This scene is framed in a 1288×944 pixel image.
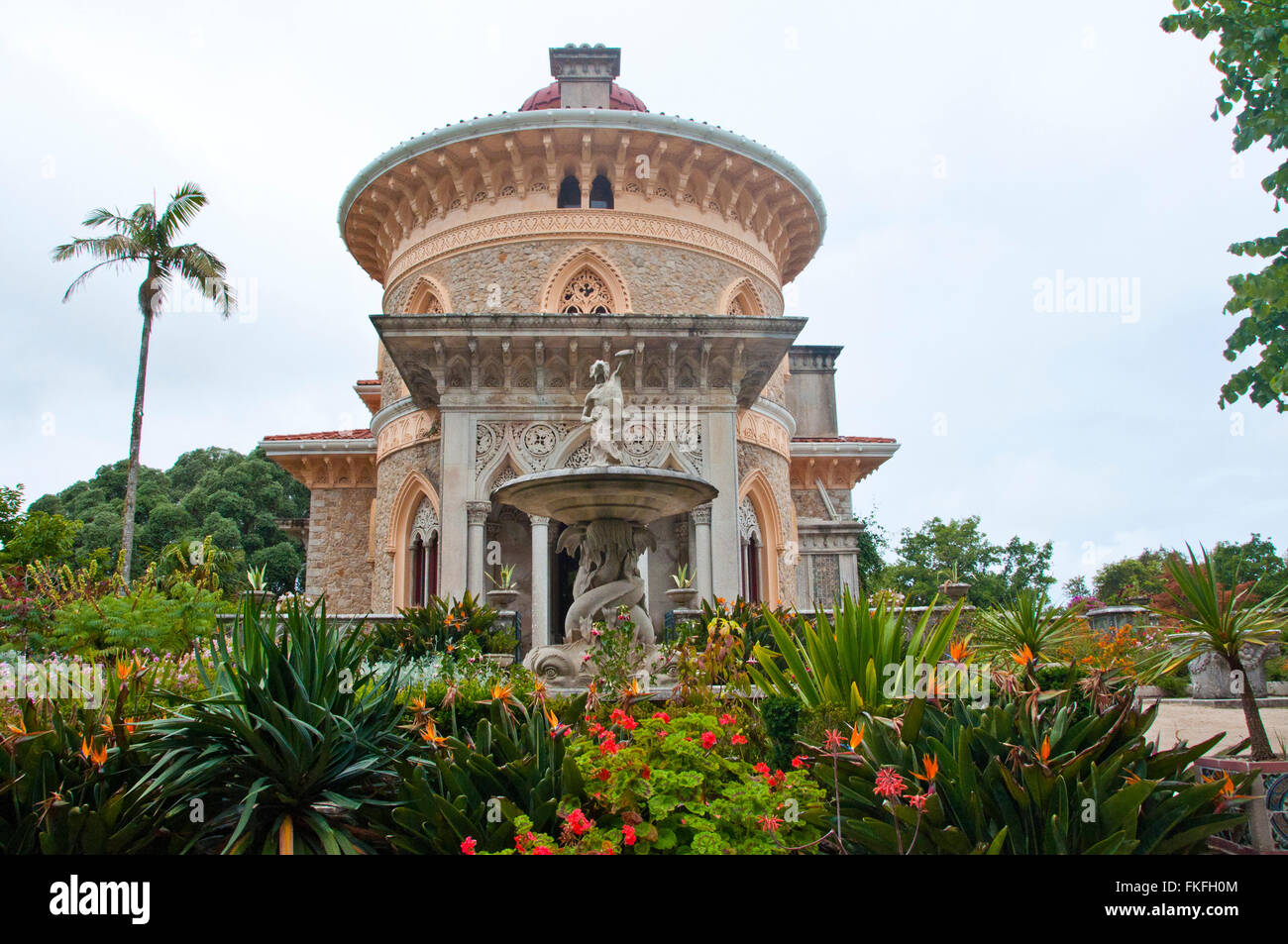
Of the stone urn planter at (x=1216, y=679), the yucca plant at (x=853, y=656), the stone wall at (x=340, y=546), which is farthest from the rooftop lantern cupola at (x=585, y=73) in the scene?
the yucca plant at (x=853, y=656)

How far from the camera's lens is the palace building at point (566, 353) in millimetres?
14672

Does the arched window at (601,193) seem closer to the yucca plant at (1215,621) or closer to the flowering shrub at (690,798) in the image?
the yucca plant at (1215,621)

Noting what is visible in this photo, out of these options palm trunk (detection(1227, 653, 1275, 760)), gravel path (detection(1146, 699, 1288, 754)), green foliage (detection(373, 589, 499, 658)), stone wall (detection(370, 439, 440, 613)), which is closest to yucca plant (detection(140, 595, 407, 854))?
green foliage (detection(373, 589, 499, 658))

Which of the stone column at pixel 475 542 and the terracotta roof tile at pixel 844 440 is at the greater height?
the terracotta roof tile at pixel 844 440

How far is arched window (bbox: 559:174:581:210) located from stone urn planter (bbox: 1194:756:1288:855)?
53.3 ft

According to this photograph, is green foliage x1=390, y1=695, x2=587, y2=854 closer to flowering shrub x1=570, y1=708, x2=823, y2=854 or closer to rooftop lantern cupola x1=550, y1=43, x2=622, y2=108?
flowering shrub x1=570, y1=708, x2=823, y2=854

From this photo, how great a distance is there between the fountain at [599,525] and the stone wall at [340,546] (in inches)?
453

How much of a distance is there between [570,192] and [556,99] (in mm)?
4338

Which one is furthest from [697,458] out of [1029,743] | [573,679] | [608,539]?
[1029,743]

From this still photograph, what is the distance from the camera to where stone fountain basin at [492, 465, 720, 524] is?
877cm

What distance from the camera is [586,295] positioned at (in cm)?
1759

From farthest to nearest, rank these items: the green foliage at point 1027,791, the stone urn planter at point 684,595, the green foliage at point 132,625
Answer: the stone urn planter at point 684,595 < the green foliage at point 132,625 < the green foliage at point 1027,791
